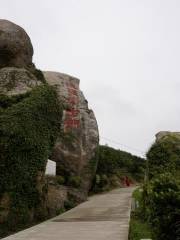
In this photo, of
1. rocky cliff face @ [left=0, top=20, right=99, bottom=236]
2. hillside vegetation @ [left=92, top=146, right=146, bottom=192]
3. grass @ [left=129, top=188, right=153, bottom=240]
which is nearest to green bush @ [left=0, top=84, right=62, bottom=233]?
rocky cliff face @ [left=0, top=20, right=99, bottom=236]

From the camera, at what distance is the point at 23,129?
14.9 m

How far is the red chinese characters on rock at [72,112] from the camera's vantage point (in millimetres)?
23938

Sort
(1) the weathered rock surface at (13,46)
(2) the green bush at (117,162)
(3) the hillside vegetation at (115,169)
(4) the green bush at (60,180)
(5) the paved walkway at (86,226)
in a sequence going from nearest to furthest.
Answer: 1. (5) the paved walkway at (86,226)
2. (1) the weathered rock surface at (13,46)
3. (4) the green bush at (60,180)
4. (3) the hillside vegetation at (115,169)
5. (2) the green bush at (117,162)

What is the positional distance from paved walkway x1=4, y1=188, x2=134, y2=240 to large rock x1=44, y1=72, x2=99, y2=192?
5.88 meters

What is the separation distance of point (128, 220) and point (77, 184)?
910 cm

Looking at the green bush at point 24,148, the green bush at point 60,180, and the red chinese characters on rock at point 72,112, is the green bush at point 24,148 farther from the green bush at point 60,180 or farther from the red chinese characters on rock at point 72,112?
the red chinese characters on rock at point 72,112

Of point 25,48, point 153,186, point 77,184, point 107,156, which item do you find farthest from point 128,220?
point 107,156

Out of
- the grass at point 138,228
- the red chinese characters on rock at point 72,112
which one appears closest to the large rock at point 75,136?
the red chinese characters on rock at point 72,112

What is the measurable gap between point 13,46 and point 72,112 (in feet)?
18.3

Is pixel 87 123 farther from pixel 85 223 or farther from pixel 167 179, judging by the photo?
pixel 167 179

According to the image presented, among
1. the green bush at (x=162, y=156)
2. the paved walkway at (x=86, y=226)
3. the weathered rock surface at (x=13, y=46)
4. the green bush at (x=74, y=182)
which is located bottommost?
the green bush at (x=74, y=182)

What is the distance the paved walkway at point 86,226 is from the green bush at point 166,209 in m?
2.57

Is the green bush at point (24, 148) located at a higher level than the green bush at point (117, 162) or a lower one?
higher

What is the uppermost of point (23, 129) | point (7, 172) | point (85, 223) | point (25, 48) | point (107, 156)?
point (25, 48)
